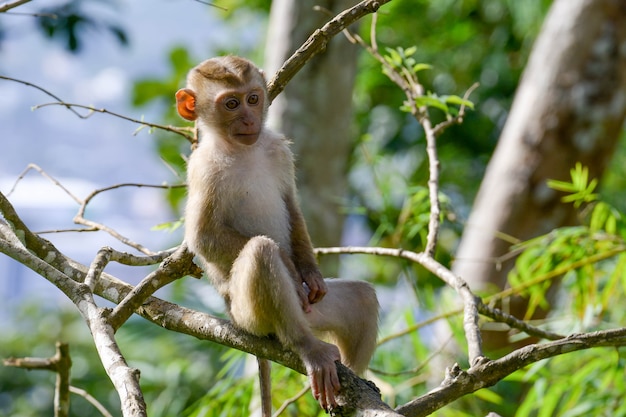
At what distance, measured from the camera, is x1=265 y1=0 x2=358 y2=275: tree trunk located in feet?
17.0

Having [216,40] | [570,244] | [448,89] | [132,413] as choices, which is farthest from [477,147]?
[132,413]

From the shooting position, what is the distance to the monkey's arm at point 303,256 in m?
3.04

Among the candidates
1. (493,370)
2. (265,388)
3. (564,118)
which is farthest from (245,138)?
(564,118)

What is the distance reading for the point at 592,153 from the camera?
614 centimetres

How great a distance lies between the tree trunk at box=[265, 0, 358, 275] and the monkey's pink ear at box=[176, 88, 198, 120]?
1754mm

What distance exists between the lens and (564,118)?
6.14m

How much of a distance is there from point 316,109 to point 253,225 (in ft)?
7.16

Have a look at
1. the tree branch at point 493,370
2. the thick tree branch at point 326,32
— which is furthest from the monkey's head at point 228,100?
the tree branch at point 493,370

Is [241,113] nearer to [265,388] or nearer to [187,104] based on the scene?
[187,104]

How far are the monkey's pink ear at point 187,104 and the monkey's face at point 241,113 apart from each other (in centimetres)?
15

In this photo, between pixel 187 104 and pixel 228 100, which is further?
pixel 187 104

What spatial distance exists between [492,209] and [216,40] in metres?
6.25

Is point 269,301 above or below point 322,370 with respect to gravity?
above

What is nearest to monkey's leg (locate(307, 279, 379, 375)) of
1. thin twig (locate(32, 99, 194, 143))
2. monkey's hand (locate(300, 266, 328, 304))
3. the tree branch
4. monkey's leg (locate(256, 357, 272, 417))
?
monkey's hand (locate(300, 266, 328, 304))
